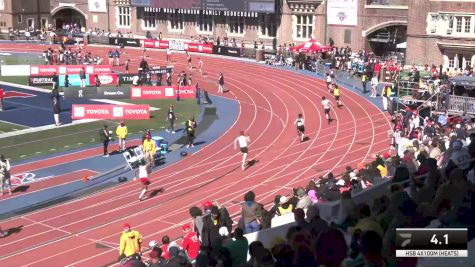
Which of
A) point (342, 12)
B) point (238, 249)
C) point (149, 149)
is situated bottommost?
point (149, 149)

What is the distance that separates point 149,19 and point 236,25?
11042 mm

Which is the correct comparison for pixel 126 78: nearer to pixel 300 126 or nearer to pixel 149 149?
pixel 300 126

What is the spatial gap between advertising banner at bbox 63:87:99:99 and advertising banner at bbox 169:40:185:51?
2437 centimetres

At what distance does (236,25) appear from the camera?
217ft

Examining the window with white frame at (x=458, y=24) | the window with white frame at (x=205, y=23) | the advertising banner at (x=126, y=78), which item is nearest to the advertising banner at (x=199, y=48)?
the window with white frame at (x=205, y=23)

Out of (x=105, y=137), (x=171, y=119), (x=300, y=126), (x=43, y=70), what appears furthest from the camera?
(x=43, y=70)

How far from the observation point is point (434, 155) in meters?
17.9

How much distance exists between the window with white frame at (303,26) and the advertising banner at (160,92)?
2286 cm

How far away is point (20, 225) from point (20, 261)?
3.00 metres

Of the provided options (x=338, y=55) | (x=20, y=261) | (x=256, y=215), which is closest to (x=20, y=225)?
(x=20, y=261)

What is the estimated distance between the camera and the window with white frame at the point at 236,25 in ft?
215

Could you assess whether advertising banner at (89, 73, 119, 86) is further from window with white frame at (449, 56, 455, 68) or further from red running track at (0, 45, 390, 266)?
window with white frame at (449, 56, 455, 68)

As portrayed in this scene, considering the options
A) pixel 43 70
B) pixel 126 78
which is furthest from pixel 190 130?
pixel 43 70

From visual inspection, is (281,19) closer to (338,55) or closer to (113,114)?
(338,55)
